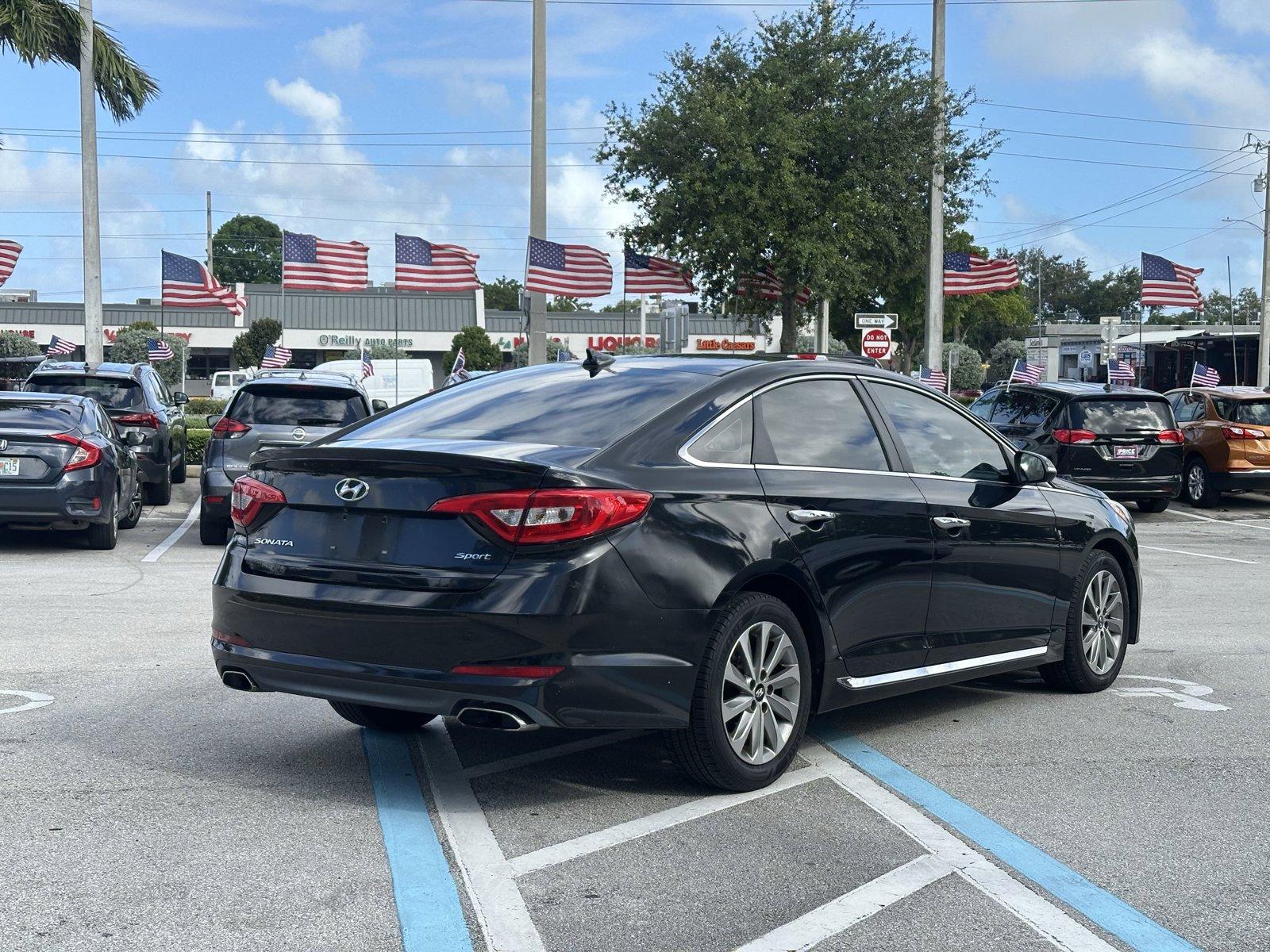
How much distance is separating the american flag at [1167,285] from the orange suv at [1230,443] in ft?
36.2

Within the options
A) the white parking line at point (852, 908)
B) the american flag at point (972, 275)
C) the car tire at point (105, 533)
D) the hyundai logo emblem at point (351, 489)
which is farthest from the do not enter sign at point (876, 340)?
the white parking line at point (852, 908)

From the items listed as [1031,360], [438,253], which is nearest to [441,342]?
[1031,360]

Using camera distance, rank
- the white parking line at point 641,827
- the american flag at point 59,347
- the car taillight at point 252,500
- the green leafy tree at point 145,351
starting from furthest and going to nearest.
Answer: the green leafy tree at point 145,351 → the american flag at point 59,347 → the car taillight at point 252,500 → the white parking line at point 641,827

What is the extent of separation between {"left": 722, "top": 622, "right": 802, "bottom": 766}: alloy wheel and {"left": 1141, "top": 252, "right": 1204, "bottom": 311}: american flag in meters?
28.9

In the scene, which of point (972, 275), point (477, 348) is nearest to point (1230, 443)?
point (972, 275)

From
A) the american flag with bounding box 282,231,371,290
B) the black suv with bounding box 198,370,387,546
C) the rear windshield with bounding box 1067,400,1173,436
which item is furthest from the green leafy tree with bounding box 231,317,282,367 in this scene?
the black suv with bounding box 198,370,387,546

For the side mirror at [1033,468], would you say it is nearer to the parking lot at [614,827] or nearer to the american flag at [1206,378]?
the parking lot at [614,827]

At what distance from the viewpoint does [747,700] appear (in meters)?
5.40

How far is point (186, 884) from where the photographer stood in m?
4.33

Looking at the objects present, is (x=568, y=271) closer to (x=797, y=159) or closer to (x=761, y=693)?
(x=797, y=159)

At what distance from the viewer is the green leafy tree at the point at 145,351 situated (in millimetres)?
57938

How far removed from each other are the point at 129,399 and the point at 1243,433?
1479 cm

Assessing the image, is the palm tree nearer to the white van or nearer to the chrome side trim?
the white van

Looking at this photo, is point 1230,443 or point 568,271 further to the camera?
point 568,271
